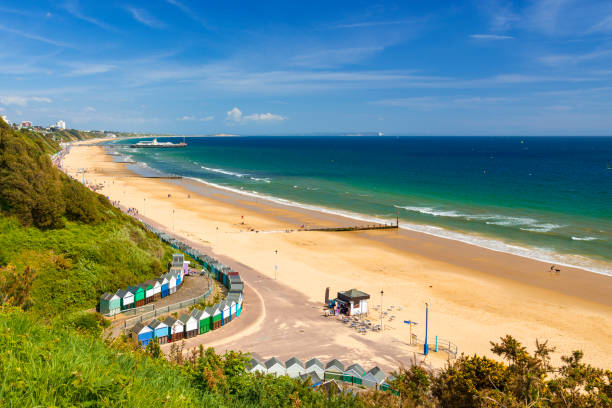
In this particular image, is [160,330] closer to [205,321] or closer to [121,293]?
[205,321]

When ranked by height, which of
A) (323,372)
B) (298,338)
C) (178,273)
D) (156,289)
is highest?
(178,273)

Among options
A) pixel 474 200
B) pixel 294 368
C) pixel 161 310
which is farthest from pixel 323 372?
pixel 474 200

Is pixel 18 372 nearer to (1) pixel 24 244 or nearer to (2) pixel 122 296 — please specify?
(2) pixel 122 296

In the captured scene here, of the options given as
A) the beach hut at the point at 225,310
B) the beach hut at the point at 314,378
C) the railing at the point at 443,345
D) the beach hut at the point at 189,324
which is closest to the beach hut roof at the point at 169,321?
the beach hut at the point at 189,324

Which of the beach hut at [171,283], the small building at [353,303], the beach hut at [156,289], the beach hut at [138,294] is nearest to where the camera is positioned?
the beach hut at [138,294]

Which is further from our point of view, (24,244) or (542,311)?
(542,311)

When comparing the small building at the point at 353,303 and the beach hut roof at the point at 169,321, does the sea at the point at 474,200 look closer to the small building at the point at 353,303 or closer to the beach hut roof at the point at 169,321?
the small building at the point at 353,303

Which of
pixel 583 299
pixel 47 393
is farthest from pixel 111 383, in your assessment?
pixel 583 299
